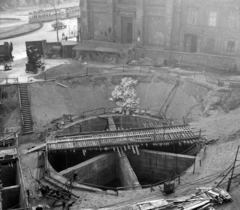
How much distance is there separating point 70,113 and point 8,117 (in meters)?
5.73

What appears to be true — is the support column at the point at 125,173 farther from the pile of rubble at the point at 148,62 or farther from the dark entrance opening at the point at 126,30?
the dark entrance opening at the point at 126,30

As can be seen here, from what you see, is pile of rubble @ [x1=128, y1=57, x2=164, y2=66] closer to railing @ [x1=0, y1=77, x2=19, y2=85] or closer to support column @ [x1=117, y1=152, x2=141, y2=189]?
railing @ [x1=0, y1=77, x2=19, y2=85]

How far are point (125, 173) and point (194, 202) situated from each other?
847 cm

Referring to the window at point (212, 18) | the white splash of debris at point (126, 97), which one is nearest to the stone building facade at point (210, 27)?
the window at point (212, 18)

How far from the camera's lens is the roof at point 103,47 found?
4108 centimetres

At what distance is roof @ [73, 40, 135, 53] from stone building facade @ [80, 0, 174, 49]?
121 centimetres

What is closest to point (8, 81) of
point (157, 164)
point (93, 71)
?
point (93, 71)

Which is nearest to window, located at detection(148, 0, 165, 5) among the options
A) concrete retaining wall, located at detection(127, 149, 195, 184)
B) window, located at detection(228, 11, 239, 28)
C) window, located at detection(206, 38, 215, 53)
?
window, located at detection(206, 38, 215, 53)

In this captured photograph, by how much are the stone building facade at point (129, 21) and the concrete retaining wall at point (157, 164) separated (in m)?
18.8

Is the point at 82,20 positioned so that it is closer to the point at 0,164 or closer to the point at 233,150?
the point at 0,164

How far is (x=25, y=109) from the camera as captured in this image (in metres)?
31.5

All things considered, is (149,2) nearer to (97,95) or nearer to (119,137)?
(97,95)

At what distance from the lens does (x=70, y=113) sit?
33062mm

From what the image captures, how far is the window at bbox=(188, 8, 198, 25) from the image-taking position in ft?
127
